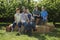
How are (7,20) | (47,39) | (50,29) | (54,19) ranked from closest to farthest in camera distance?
(47,39)
(50,29)
(54,19)
(7,20)

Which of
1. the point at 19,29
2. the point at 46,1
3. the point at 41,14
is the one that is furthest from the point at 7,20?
the point at 19,29

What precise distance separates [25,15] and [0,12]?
7773mm

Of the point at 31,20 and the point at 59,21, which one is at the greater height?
the point at 31,20

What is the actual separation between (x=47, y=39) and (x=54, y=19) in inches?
327

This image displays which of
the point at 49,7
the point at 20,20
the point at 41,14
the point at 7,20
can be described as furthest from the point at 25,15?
the point at 7,20

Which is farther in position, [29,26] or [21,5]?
[21,5]

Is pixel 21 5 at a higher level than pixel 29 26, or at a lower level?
higher

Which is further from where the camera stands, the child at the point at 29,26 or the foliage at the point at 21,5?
the foliage at the point at 21,5

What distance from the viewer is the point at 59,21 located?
2003 cm

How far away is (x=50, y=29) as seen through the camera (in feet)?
47.3

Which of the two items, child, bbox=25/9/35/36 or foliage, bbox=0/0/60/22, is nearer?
child, bbox=25/9/35/36

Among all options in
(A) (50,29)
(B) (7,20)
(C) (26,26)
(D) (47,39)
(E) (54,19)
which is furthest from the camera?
(B) (7,20)

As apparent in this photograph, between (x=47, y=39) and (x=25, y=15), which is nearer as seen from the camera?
(x=47, y=39)

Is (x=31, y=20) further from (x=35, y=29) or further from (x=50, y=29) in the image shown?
(x=50, y=29)
